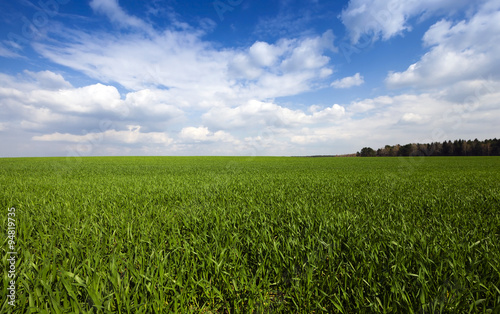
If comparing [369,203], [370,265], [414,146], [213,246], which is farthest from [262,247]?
[414,146]

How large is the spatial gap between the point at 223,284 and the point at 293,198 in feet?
14.8

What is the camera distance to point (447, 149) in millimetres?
99500

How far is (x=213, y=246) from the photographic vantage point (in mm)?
3375

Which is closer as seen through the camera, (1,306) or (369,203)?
(1,306)

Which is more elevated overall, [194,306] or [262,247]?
[262,247]

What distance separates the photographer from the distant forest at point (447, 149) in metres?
90.8

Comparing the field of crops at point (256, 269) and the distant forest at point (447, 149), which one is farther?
the distant forest at point (447, 149)

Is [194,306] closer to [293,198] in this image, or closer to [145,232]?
[145,232]

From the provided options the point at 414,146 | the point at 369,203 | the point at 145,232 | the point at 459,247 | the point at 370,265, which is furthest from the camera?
the point at 414,146

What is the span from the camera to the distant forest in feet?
298

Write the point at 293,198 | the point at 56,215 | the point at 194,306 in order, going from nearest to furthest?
the point at 194,306 < the point at 56,215 < the point at 293,198

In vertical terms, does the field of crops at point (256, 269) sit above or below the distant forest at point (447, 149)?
below

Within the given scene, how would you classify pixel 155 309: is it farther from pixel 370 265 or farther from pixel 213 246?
pixel 370 265

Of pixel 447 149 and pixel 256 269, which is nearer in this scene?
pixel 256 269
